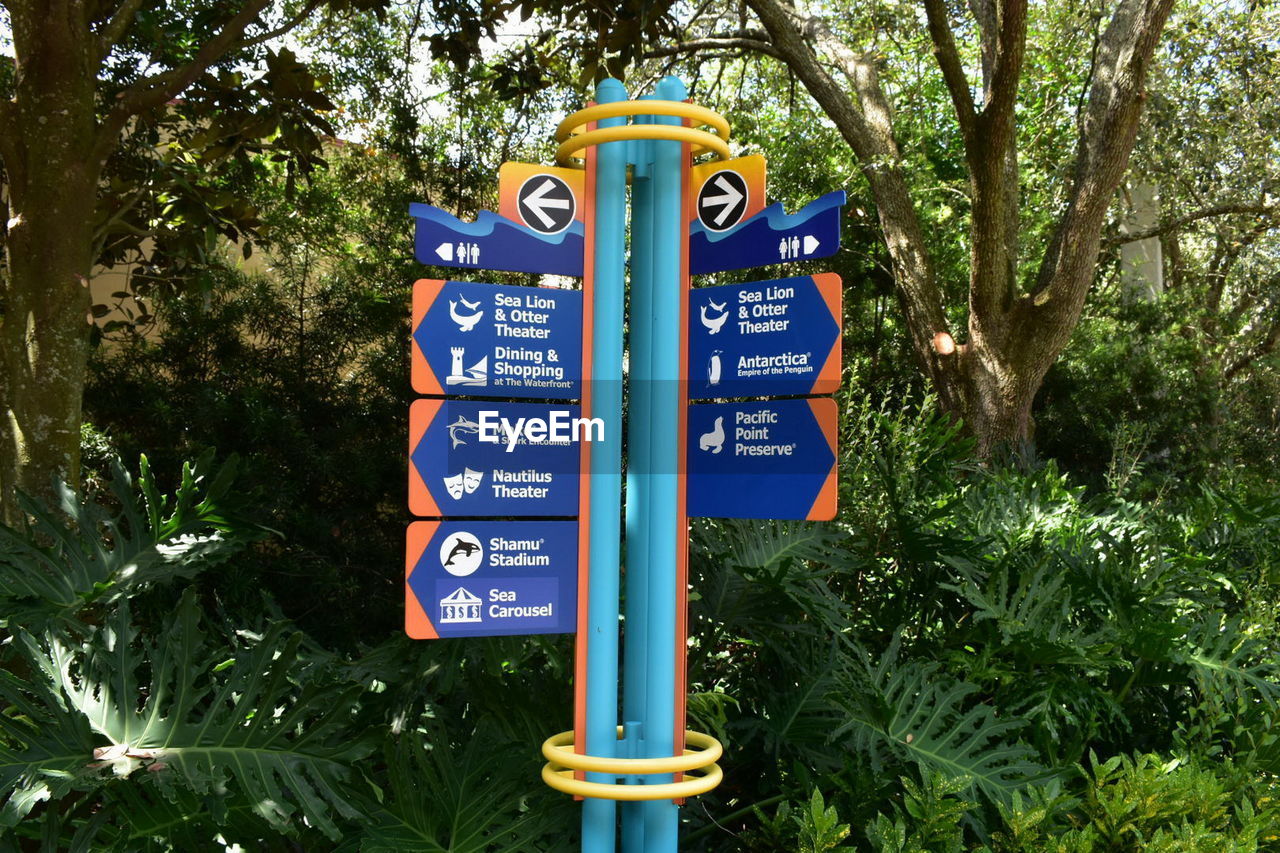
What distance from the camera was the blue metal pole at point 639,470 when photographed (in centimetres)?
249

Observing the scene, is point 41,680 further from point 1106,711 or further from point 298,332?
point 298,332

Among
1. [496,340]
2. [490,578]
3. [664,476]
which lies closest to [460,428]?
[496,340]

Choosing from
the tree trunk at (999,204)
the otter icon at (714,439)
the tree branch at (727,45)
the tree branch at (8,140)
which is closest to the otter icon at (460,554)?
the otter icon at (714,439)

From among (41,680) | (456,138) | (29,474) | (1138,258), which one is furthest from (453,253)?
(1138,258)

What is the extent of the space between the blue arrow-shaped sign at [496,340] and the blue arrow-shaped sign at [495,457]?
0.16 ft

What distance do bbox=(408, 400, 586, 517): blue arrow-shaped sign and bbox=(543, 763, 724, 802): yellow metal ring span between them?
607mm

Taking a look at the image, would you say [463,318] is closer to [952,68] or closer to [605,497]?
[605,497]

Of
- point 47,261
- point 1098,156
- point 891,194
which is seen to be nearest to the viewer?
point 47,261

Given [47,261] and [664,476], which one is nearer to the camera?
[664,476]

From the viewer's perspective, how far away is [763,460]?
8.05 ft

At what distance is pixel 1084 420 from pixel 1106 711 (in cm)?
740

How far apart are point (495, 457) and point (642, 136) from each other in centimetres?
81

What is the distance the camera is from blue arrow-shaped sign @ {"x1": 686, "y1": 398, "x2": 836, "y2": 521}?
238 centimetres

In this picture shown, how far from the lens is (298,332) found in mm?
6828
